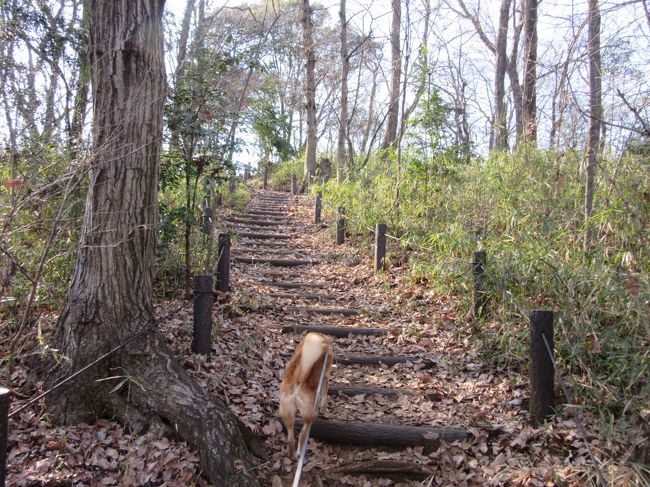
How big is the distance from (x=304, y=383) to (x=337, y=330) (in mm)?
2195

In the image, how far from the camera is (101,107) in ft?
11.1

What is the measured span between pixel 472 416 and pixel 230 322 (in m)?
2.72

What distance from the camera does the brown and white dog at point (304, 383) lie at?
3.14 meters

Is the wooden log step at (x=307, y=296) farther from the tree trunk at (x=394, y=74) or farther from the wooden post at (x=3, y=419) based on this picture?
the tree trunk at (x=394, y=74)

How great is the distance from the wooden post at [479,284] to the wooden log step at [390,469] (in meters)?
2.14

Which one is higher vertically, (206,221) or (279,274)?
(206,221)

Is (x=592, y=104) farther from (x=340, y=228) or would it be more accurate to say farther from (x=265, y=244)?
(x=265, y=244)

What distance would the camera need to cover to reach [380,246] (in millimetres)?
7352

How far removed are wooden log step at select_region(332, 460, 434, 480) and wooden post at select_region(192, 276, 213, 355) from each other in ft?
5.17

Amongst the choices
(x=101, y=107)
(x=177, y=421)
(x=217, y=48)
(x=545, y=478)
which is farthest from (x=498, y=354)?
(x=217, y=48)

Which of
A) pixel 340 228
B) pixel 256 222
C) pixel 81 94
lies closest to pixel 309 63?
pixel 256 222

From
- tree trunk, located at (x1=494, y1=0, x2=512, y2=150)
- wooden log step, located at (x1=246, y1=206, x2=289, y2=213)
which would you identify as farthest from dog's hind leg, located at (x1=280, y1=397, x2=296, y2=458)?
tree trunk, located at (x1=494, y1=0, x2=512, y2=150)

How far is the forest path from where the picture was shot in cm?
335

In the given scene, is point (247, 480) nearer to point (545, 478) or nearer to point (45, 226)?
point (545, 478)
